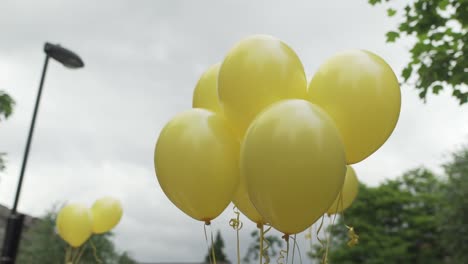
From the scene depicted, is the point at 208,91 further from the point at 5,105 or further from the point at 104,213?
the point at 5,105

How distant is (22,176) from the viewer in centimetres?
666

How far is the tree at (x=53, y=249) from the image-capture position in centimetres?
Result: 1528

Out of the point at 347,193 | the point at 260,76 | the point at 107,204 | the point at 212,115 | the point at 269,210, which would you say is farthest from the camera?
the point at 107,204

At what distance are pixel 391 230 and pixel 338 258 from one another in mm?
3185

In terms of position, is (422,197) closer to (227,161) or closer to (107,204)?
(107,204)

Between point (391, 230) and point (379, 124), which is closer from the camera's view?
point (379, 124)

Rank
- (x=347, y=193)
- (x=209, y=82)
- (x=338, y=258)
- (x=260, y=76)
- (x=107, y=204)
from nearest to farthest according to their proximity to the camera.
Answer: (x=260, y=76) → (x=209, y=82) → (x=347, y=193) → (x=107, y=204) → (x=338, y=258)

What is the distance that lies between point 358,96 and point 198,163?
100 cm

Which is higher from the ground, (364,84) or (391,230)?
(391,230)

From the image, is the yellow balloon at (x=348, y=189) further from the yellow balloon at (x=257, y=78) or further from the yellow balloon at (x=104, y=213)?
the yellow balloon at (x=104, y=213)

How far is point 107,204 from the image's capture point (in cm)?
671

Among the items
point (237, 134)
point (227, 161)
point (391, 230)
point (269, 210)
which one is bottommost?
point (269, 210)

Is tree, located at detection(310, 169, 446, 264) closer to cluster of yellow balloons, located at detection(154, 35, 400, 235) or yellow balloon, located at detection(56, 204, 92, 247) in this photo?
yellow balloon, located at detection(56, 204, 92, 247)

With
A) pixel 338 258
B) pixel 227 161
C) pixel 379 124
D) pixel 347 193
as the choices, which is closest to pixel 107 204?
pixel 347 193
